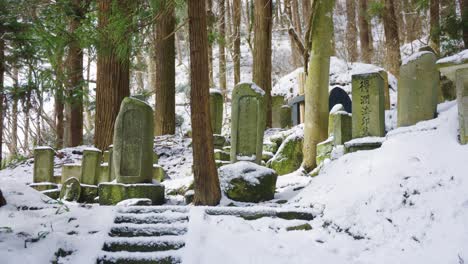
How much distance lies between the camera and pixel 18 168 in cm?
1071

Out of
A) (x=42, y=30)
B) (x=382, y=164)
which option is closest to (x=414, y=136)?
(x=382, y=164)

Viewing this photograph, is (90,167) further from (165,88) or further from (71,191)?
(165,88)

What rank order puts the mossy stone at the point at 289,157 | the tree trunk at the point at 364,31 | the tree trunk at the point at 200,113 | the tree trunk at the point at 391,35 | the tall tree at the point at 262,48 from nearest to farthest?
the tree trunk at the point at 200,113
the mossy stone at the point at 289,157
the tree trunk at the point at 391,35
the tall tree at the point at 262,48
the tree trunk at the point at 364,31

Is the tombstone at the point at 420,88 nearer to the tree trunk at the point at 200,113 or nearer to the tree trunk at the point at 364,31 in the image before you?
the tree trunk at the point at 200,113

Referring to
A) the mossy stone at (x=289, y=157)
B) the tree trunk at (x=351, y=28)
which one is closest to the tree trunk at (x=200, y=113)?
the mossy stone at (x=289, y=157)

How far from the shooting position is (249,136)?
7602 millimetres

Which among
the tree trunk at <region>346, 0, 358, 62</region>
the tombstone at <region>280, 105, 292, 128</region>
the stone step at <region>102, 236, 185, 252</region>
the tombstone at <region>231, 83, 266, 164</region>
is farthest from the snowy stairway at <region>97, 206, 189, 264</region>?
the tree trunk at <region>346, 0, 358, 62</region>

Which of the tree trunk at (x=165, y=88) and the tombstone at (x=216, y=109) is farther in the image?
the tree trunk at (x=165, y=88)

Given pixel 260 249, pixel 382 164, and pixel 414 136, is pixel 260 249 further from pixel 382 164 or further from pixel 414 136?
pixel 414 136

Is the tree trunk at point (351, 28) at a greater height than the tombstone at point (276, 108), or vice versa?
the tree trunk at point (351, 28)

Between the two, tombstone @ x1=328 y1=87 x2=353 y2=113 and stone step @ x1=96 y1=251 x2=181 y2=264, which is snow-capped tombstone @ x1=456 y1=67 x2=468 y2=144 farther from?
tombstone @ x1=328 y1=87 x2=353 y2=113

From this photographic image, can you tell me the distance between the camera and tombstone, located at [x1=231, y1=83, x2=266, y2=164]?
24.8 feet

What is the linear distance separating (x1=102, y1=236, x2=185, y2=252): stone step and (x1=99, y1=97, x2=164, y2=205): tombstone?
7.25ft

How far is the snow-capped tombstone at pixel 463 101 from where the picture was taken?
15.9 ft
